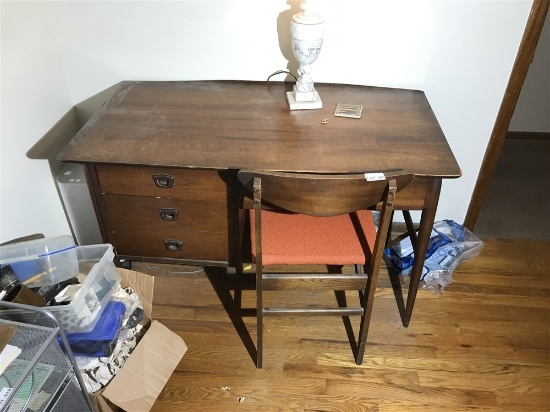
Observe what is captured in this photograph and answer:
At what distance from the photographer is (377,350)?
1708 millimetres

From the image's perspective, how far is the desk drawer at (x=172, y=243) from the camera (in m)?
1.68

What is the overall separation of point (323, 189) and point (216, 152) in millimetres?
445

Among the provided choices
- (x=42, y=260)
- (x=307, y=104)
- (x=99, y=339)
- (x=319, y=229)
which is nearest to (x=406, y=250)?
(x=319, y=229)

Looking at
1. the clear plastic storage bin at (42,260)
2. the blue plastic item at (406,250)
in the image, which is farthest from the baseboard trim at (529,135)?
the clear plastic storage bin at (42,260)

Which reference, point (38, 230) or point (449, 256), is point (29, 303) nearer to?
point (38, 230)

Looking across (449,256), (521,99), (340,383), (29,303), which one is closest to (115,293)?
(29,303)

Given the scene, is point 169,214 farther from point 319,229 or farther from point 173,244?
point 319,229

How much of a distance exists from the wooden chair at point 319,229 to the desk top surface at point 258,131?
17cm

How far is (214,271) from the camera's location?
1.99 m

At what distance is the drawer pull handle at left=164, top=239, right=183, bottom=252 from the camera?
1703 mm

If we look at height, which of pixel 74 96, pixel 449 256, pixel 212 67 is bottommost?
pixel 449 256

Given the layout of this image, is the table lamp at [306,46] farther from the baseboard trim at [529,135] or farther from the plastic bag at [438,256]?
the baseboard trim at [529,135]

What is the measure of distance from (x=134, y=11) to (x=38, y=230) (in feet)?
2.91

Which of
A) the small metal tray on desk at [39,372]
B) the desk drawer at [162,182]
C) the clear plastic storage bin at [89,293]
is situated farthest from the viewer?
the desk drawer at [162,182]
